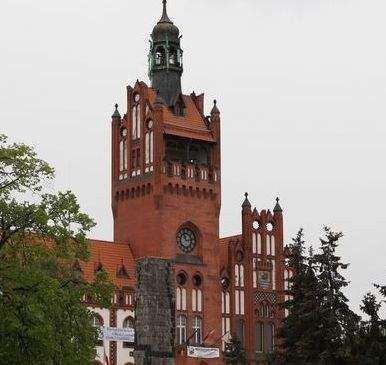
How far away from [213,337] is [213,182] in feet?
34.8

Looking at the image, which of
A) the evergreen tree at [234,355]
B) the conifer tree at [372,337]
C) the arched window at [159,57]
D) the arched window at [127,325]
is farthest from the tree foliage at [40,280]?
the arched window at [159,57]

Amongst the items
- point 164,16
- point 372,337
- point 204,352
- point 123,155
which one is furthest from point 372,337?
point 164,16

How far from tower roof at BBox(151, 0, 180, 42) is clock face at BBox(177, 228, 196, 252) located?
13.3 metres

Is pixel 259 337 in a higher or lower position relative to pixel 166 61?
lower

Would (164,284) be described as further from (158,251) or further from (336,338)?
(158,251)

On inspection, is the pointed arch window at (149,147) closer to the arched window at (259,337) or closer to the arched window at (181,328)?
the arched window at (181,328)

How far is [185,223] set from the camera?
82812 millimetres

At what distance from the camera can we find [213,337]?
267 feet

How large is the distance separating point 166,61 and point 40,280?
49275mm

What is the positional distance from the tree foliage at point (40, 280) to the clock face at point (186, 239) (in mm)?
39621

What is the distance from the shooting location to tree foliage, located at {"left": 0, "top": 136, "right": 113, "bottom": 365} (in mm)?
37344

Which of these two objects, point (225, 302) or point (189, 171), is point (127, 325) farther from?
point (189, 171)

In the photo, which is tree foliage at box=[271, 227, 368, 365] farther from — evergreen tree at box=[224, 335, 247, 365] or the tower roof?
the tower roof

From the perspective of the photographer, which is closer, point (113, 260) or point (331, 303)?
point (331, 303)
